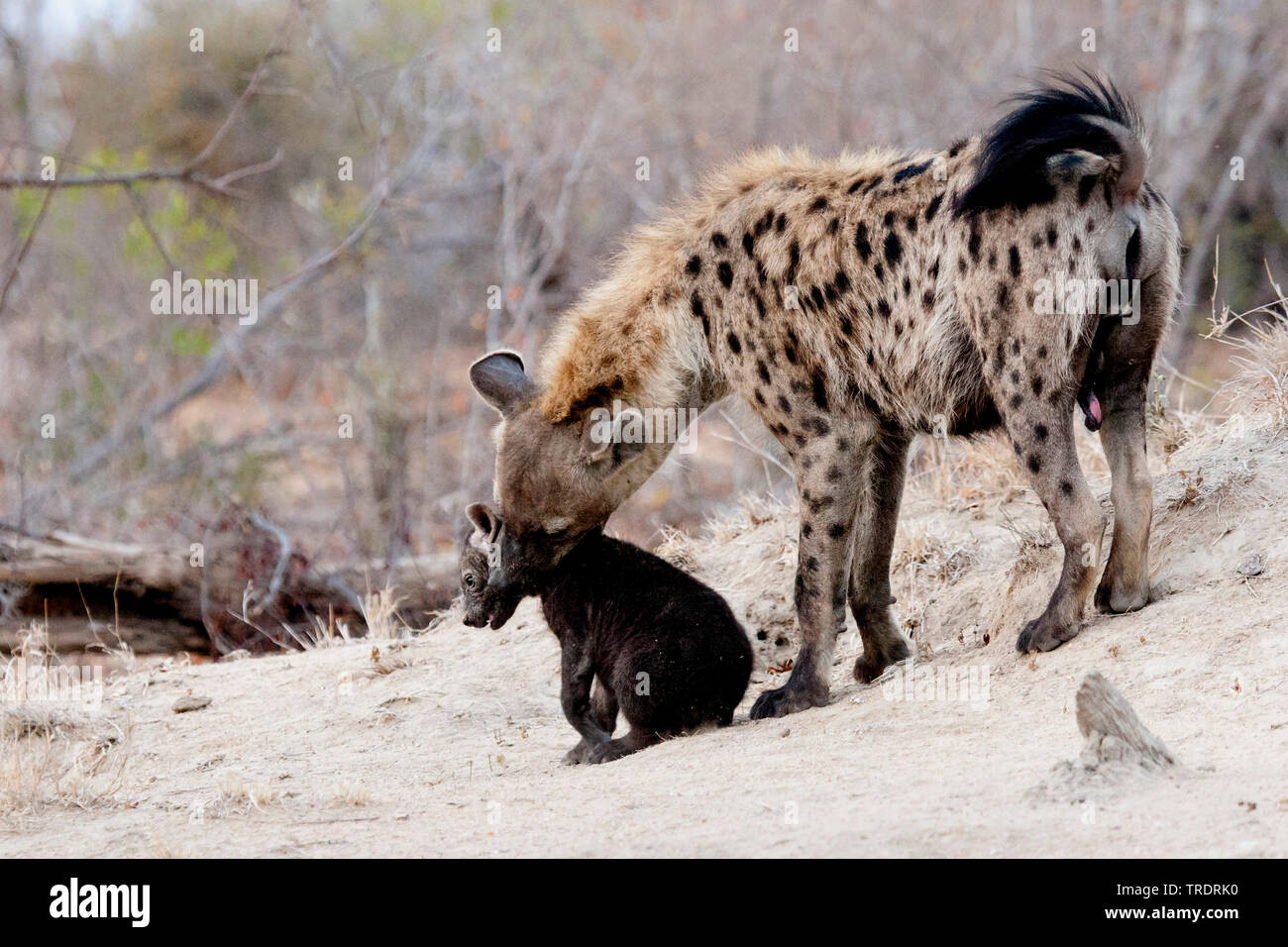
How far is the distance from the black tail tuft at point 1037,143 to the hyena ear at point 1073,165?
17 millimetres

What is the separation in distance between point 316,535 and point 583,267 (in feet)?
14.7

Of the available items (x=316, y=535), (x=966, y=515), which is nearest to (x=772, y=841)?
(x=966, y=515)

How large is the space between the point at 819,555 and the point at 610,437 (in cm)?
87

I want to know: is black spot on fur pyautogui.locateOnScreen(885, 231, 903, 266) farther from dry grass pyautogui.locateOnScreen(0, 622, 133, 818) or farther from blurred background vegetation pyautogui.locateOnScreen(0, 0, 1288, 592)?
blurred background vegetation pyautogui.locateOnScreen(0, 0, 1288, 592)

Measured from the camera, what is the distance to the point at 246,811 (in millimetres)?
4445

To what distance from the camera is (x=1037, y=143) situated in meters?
4.65

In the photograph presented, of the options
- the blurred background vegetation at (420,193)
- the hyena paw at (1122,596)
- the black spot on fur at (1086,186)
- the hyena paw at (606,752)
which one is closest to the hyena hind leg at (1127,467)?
the hyena paw at (1122,596)

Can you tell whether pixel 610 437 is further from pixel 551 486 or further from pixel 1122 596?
pixel 1122 596

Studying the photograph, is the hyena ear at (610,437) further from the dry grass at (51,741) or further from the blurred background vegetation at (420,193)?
the blurred background vegetation at (420,193)

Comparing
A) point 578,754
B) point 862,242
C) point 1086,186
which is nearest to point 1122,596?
point 1086,186

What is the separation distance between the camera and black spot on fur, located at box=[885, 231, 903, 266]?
507 cm

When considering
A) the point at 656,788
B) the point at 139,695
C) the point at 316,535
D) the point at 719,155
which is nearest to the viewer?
the point at 656,788

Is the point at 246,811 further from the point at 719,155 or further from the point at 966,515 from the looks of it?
the point at 719,155

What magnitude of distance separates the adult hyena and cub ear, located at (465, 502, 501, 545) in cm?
5
